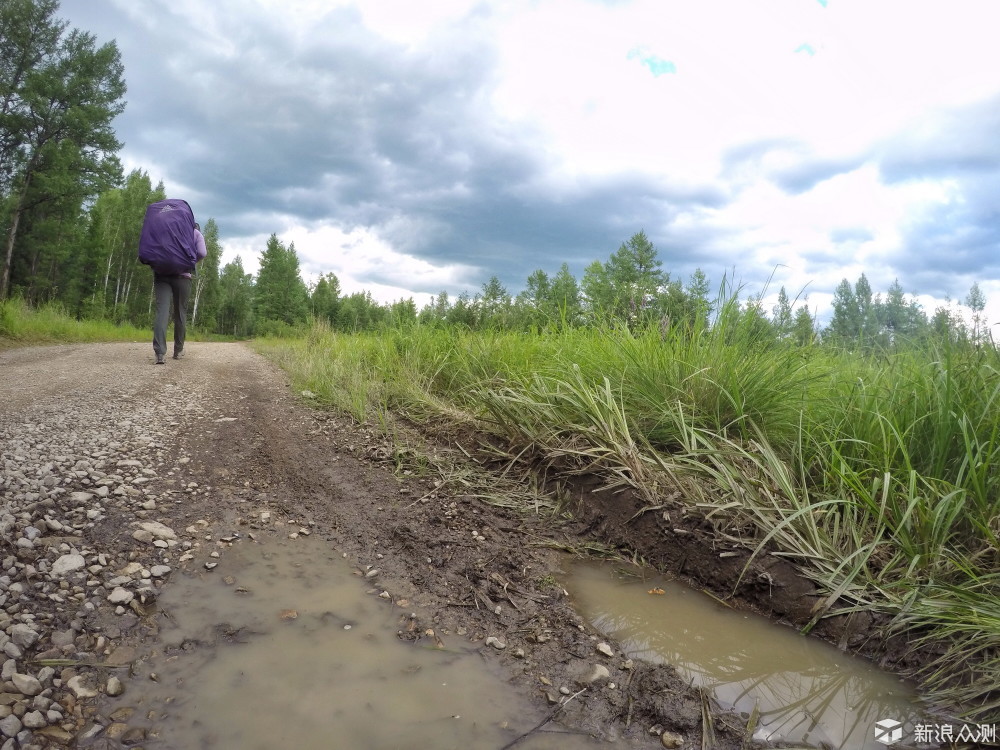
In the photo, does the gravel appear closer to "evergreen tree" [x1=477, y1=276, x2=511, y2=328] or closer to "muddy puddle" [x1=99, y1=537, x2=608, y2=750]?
"muddy puddle" [x1=99, y1=537, x2=608, y2=750]

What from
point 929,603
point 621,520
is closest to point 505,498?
point 621,520

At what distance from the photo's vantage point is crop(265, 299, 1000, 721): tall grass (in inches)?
70.1

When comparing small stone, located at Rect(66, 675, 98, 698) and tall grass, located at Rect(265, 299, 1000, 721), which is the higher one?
tall grass, located at Rect(265, 299, 1000, 721)

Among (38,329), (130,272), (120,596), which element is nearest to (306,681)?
(120,596)


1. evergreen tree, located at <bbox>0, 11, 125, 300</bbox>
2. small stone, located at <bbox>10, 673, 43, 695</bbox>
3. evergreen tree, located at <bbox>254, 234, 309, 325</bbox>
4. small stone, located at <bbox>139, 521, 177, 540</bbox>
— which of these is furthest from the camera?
evergreen tree, located at <bbox>254, 234, 309, 325</bbox>

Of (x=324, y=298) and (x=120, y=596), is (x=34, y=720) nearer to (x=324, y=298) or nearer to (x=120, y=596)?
(x=120, y=596)

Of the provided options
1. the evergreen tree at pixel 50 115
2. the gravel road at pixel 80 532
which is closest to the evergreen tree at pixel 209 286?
the evergreen tree at pixel 50 115

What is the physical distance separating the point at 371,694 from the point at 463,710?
254 millimetres

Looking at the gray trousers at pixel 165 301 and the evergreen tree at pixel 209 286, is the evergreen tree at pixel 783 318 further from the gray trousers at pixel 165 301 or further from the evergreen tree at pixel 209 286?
the evergreen tree at pixel 209 286

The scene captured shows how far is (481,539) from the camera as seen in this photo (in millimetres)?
2393

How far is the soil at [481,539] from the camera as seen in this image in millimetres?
1492

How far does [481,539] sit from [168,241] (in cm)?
613

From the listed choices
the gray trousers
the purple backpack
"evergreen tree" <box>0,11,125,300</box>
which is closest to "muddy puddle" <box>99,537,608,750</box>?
the gray trousers

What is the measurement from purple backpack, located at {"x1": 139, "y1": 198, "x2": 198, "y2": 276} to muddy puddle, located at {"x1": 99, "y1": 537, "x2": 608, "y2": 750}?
576cm
